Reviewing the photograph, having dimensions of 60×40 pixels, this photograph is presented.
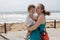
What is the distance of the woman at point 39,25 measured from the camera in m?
3.31

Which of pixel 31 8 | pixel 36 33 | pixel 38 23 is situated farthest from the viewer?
pixel 31 8

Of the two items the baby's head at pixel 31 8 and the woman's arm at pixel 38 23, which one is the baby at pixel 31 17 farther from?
the woman's arm at pixel 38 23

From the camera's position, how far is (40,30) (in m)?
3.46

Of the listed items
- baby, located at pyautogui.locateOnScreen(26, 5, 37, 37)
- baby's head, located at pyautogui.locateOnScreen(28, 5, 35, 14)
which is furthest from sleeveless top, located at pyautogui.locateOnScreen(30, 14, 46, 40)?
baby's head, located at pyautogui.locateOnScreen(28, 5, 35, 14)

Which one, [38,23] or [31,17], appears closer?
[38,23]

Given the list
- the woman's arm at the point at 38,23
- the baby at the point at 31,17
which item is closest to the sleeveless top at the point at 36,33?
the woman's arm at the point at 38,23

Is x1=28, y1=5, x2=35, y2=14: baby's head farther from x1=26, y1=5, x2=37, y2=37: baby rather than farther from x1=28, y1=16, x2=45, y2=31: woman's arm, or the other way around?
x1=28, y1=16, x2=45, y2=31: woman's arm

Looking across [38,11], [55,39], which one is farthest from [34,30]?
[55,39]

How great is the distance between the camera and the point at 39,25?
333 cm

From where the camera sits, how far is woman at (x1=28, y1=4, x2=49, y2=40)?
10.9 ft

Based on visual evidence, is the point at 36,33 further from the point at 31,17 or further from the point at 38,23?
the point at 31,17

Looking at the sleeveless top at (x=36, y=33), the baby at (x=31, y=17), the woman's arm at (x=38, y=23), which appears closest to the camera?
the woman's arm at (x=38, y=23)

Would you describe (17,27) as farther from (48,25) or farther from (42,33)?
(42,33)

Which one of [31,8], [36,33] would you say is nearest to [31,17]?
[31,8]
